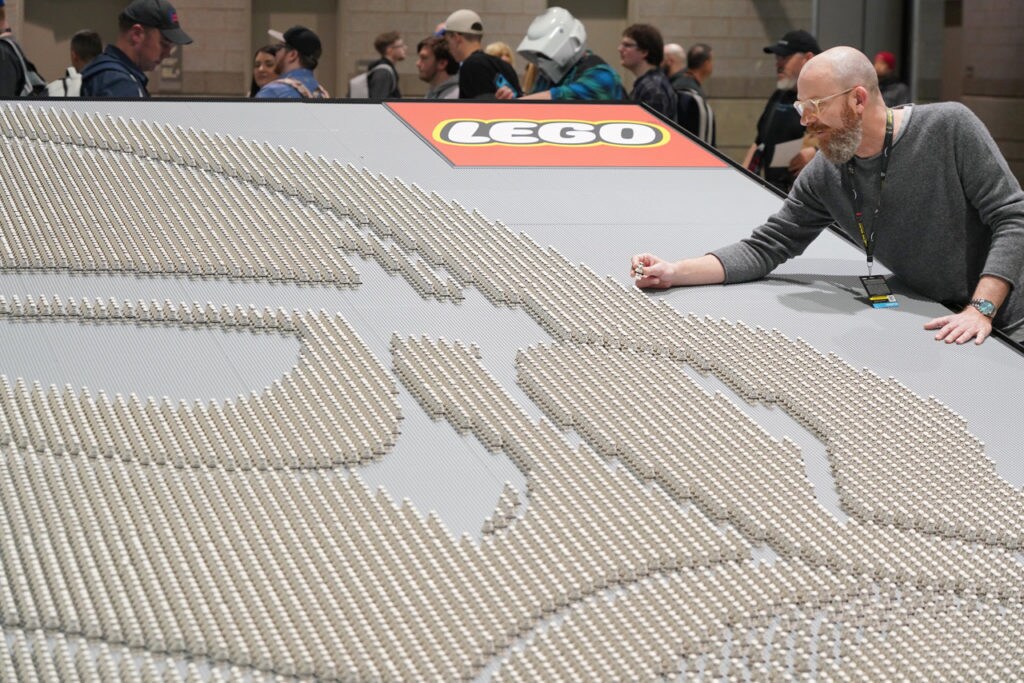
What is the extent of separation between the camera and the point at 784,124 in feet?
21.2

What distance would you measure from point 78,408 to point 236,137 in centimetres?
204

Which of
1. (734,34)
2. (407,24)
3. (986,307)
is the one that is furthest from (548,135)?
(734,34)

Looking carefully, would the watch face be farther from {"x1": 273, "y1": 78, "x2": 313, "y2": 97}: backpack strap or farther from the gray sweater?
{"x1": 273, "y1": 78, "x2": 313, "y2": 97}: backpack strap

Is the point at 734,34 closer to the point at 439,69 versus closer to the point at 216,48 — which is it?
the point at 216,48

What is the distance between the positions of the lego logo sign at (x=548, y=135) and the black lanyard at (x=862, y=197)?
4.13 ft

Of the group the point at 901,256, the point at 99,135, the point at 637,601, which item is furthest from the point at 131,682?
the point at 99,135

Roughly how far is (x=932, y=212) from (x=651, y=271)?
0.73 m

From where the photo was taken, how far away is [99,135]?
15.0 ft

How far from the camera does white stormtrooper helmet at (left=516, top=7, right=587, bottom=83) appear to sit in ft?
18.9

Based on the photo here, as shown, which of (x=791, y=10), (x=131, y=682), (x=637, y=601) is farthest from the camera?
(x=791, y=10)

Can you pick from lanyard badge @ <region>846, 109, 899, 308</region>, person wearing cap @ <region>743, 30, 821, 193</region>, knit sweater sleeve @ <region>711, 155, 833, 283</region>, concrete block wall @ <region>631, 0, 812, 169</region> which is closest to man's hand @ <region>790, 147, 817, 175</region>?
person wearing cap @ <region>743, 30, 821, 193</region>

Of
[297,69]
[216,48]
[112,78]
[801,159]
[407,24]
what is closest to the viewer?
[112,78]

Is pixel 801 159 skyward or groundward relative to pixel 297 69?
groundward

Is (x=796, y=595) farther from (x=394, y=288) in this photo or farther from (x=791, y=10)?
(x=791, y=10)
